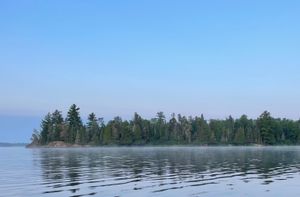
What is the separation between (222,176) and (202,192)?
13865 millimetres

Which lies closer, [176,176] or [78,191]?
[78,191]

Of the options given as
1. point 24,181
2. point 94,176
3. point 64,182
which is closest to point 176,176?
point 94,176

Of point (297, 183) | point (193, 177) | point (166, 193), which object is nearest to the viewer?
point (166, 193)

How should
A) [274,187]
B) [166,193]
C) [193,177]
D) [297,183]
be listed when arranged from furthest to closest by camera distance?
[193,177]
[297,183]
[274,187]
[166,193]

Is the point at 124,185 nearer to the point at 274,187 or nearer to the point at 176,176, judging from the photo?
the point at 176,176

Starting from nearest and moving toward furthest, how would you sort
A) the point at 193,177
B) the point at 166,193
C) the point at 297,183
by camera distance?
the point at 166,193
the point at 297,183
the point at 193,177

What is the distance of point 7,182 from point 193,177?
18.3 metres

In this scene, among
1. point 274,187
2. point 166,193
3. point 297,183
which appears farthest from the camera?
point 297,183

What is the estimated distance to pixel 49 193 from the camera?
123ft

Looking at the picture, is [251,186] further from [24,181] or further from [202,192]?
[24,181]

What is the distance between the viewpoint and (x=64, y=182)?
45.4 m

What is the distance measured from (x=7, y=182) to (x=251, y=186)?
2248 centimetres

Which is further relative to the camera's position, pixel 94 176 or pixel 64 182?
pixel 94 176

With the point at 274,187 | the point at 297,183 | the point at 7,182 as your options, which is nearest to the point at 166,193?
the point at 274,187
